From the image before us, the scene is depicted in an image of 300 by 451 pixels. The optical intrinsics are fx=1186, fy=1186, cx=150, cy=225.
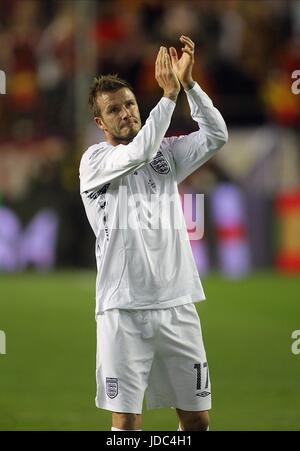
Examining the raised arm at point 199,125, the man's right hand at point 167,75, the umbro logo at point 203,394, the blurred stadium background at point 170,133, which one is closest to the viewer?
the man's right hand at point 167,75

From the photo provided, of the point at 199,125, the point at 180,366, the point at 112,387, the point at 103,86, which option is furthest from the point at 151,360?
the point at 103,86

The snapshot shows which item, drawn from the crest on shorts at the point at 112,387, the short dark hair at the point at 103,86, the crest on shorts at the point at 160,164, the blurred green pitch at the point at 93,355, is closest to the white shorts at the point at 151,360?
the crest on shorts at the point at 112,387

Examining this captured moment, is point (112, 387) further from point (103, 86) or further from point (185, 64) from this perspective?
point (185, 64)

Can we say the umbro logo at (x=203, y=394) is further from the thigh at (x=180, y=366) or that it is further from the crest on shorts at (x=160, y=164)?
Answer: the crest on shorts at (x=160, y=164)

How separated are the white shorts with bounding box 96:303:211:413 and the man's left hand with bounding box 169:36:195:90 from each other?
1112 mm

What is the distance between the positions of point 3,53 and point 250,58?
406cm

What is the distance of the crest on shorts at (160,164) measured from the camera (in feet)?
19.7

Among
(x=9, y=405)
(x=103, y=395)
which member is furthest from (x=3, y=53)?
(x=103, y=395)

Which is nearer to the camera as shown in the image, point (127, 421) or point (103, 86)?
point (127, 421)

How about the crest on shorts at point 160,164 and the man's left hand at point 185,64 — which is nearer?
the man's left hand at point 185,64

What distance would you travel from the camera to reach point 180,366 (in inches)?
232

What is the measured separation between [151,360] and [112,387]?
0.81ft

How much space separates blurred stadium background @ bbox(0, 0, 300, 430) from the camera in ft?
42.4
